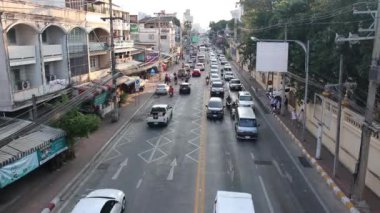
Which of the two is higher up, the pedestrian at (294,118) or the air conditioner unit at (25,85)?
the air conditioner unit at (25,85)

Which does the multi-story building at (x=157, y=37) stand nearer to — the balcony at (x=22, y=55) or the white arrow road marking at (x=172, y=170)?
the balcony at (x=22, y=55)

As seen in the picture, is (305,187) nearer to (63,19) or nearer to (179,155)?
(179,155)

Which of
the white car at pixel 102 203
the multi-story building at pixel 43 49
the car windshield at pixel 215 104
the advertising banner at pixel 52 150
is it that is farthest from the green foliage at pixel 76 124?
the car windshield at pixel 215 104

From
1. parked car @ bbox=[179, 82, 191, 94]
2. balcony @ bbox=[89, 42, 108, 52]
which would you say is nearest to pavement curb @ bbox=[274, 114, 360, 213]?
balcony @ bbox=[89, 42, 108, 52]

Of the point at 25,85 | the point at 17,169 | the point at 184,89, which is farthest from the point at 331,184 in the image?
the point at 184,89

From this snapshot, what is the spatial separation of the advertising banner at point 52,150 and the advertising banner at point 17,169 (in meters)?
0.46

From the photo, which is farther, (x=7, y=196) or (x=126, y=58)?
(x=126, y=58)

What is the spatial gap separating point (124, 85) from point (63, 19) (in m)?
18.1

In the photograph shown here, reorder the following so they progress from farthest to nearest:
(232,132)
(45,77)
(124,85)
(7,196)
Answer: (124,85) < (232,132) < (45,77) < (7,196)

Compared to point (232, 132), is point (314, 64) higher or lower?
higher

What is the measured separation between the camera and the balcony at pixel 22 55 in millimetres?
24422

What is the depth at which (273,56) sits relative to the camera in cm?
3238

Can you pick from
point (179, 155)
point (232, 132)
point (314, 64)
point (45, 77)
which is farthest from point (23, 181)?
point (314, 64)

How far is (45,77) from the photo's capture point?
2941cm
